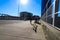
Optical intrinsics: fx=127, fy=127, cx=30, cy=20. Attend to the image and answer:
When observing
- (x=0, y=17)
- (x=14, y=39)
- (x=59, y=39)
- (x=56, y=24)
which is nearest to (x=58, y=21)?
(x=56, y=24)

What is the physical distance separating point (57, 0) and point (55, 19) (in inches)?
27.1

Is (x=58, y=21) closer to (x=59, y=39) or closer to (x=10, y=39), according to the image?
(x=59, y=39)

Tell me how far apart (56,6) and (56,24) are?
65 centimetres

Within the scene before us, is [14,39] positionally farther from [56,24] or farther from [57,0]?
[57,0]

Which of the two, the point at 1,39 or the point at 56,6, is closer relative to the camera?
the point at 56,6

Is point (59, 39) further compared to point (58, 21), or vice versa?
point (58, 21)

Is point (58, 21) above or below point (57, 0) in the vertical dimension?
below

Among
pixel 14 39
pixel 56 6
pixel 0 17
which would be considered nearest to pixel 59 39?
pixel 56 6

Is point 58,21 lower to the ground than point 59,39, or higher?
higher

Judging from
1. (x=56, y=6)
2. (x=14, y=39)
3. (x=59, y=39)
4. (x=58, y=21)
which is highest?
(x=56, y=6)

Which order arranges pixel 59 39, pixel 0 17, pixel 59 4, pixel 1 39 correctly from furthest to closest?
pixel 0 17, pixel 1 39, pixel 59 4, pixel 59 39

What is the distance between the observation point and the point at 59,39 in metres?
2.63

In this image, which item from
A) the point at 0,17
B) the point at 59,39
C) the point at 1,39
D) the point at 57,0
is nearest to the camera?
the point at 59,39

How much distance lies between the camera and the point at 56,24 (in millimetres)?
4621
